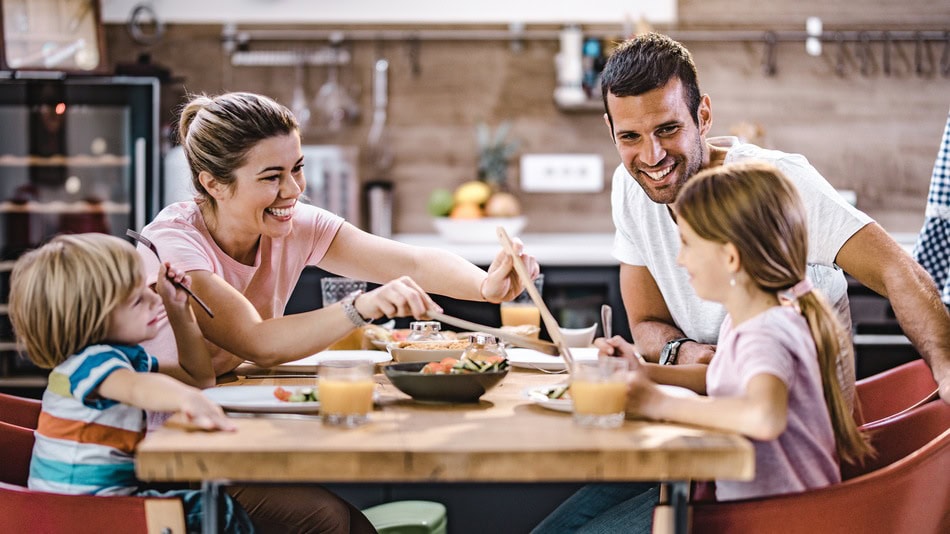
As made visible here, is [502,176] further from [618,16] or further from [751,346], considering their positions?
[751,346]

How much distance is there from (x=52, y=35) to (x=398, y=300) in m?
3.36

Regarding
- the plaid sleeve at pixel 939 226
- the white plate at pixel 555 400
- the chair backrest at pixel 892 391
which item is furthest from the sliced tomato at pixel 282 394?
the plaid sleeve at pixel 939 226

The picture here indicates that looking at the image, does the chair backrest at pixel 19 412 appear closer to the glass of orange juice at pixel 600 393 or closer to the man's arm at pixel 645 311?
the glass of orange juice at pixel 600 393

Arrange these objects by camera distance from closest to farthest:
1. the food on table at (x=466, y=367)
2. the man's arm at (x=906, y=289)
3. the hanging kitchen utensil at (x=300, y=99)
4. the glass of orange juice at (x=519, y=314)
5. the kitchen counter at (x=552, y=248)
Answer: the food on table at (x=466, y=367), the man's arm at (x=906, y=289), the glass of orange juice at (x=519, y=314), the kitchen counter at (x=552, y=248), the hanging kitchen utensil at (x=300, y=99)

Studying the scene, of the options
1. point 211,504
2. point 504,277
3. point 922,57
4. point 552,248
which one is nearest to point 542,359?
point 504,277

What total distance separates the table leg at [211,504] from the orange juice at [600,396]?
1.59 feet

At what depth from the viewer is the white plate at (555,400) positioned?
4.99 ft

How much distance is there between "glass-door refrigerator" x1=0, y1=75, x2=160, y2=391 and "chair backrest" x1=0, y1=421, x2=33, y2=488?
8.61ft

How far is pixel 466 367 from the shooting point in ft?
5.29

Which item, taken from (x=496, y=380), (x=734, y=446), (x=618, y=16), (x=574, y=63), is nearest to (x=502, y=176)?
(x=574, y=63)

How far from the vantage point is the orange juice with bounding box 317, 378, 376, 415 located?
1.41 meters

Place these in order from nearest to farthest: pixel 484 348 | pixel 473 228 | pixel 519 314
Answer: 1. pixel 484 348
2. pixel 519 314
3. pixel 473 228

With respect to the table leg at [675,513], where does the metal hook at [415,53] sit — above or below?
above

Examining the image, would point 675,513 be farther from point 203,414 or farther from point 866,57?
point 866,57
